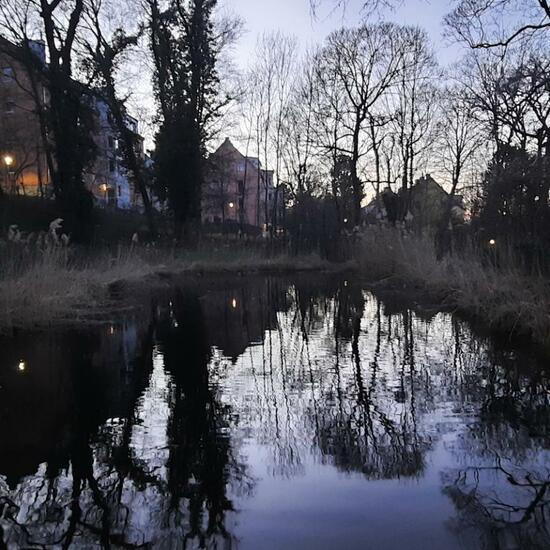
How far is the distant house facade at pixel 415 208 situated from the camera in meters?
23.2

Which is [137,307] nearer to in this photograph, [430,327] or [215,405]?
[430,327]

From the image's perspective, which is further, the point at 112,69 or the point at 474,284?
the point at 112,69

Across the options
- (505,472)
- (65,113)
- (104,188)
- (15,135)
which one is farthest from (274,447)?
(104,188)

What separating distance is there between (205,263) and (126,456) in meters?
23.0

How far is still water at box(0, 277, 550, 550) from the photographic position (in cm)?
284

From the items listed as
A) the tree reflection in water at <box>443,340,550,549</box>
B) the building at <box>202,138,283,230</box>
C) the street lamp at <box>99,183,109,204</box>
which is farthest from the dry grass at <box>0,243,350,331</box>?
the street lamp at <box>99,183,109,204</box>

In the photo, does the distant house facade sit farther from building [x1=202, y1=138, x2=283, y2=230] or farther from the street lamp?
the street lamp

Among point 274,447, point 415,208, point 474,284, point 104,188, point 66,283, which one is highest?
point 104,188

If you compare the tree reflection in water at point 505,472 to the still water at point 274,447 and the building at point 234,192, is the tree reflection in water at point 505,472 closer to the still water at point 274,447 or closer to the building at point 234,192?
the still water at point 274,447

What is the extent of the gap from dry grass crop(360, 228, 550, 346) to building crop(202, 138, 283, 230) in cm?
1526

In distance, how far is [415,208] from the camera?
1515 inches

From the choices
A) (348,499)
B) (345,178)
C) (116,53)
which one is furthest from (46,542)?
(345,178)

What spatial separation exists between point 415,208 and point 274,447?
3628 centimetres

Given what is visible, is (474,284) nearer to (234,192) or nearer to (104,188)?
(104,188)
